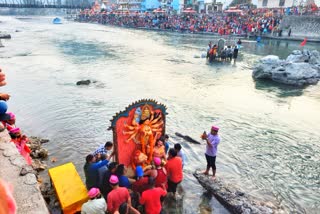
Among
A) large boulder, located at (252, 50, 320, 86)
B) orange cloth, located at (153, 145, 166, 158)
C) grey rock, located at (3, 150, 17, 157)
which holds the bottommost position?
grey rock, located at (3, 150, 17, 157)

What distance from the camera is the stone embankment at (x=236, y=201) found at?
5931mm

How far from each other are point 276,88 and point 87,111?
12.2 m

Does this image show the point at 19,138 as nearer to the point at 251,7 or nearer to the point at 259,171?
the point at 259,171

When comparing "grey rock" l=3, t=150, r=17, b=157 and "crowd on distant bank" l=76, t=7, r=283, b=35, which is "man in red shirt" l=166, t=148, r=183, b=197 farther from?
"crowd on distant bank" l=76, t=7, r=283, b=35

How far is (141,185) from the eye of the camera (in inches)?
225

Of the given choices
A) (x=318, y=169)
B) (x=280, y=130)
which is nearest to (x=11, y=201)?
(x=318, y=169)

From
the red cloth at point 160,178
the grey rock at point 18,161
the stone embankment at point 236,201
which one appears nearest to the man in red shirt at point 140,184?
the red cloth at point 160,178

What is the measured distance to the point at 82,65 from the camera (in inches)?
900

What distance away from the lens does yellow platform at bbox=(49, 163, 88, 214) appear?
17.9ft

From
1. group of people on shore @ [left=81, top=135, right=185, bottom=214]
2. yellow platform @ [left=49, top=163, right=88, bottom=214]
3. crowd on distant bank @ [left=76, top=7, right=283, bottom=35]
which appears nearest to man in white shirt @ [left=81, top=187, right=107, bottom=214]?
group of people on shore @ [left=81, top=135, right=185, bottom=214]

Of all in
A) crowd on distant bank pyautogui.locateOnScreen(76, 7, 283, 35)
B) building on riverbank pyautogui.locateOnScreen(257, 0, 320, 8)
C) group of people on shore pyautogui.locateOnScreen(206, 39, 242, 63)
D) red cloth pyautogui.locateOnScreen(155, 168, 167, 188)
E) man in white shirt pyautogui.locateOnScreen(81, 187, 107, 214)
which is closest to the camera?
man in white shirt pyautogui.locateOnScreen(81, 187, 107, 214)

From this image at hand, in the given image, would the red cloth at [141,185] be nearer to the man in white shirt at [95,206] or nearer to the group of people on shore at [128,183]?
the group of people on shore at [128,183]

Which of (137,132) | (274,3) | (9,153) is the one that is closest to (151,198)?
(137,132)

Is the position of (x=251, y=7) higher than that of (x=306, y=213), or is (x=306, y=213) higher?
(x=251, y=7)
